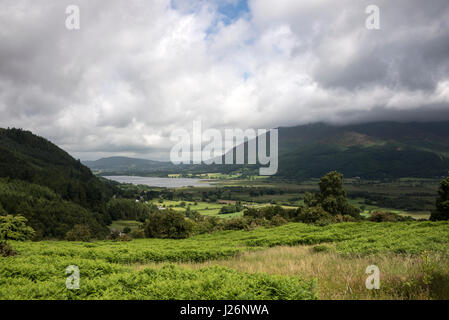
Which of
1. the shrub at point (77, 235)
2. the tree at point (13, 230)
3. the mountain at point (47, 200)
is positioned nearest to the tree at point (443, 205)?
the tree at point (13, 230)

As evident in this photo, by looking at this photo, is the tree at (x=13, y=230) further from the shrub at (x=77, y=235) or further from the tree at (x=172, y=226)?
the tree at (x=172, y=226)

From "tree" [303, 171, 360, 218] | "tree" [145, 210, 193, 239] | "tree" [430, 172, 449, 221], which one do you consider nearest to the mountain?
"tree" [145, 210, 193, 239]

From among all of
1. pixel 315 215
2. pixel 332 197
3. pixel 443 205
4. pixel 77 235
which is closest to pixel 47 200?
pixel 77 235

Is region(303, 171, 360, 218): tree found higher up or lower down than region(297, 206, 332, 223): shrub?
higher up

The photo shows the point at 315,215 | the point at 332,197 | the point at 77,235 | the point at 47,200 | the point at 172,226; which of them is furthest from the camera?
the point at 47,200

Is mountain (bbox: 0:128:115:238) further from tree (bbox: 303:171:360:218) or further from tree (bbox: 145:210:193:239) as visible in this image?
tree (bbox: 303:171:360:218)

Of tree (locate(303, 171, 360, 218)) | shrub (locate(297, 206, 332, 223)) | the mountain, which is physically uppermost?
tree (locate(303, 171, 360, 218))

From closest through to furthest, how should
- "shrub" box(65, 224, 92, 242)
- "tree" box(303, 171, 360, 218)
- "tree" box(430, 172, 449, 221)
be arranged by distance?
1. "tree" box(430, 172, 449, 221)
2. "tree" box(303, 171, 360, 218)
3. "shrub" box(65, 224, 92, 242)

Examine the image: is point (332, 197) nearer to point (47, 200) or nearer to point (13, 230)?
point (13, 230)

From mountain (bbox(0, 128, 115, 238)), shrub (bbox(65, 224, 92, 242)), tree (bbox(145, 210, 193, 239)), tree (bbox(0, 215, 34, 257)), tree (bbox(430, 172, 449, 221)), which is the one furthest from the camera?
mountain (bbox(0, 128, 115, 238))

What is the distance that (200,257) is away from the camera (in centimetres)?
1541

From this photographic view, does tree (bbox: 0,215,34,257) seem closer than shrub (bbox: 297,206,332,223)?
Yes
